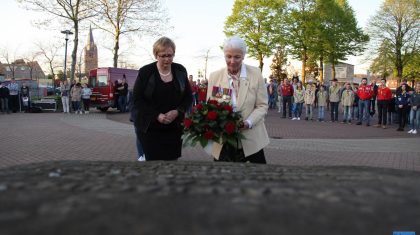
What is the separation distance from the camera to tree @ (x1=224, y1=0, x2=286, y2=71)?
43406 millimetres

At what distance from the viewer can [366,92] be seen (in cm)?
1727

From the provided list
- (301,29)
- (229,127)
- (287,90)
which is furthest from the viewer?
(301,29)

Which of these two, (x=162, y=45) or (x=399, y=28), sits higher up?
(x=399, y=28)

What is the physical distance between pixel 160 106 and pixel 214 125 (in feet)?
3.15

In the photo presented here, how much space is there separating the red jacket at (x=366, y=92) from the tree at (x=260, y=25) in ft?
86.9

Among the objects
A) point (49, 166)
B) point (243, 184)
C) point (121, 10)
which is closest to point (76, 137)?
point (49, 166)

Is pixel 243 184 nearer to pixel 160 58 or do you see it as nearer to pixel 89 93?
pixel 160 58

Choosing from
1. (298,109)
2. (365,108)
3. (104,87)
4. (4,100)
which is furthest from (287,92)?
(4,100)

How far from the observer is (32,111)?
77.1ft

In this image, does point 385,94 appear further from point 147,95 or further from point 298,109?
point 147,95

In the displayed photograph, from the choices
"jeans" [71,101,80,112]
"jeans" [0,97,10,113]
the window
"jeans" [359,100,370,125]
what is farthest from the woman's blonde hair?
the window

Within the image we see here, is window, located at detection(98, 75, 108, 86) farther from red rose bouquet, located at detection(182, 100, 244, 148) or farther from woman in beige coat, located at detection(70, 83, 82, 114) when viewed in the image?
red rose bouquet, located at detection(182, 100, 244, 148)

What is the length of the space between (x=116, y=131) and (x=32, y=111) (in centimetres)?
1198

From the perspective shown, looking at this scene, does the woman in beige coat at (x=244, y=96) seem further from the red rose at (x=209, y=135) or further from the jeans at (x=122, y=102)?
the jeans at (x=122, y=102)
